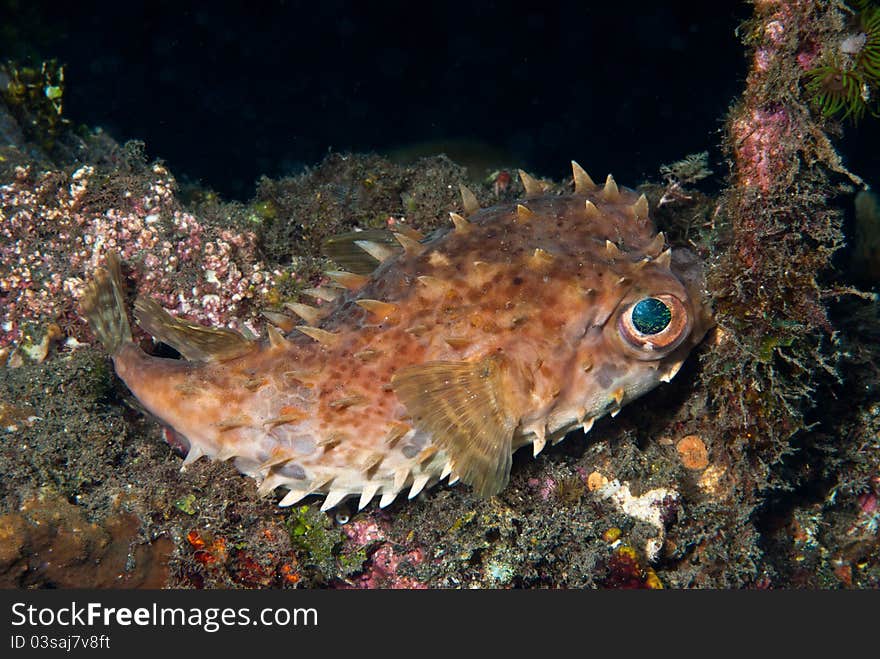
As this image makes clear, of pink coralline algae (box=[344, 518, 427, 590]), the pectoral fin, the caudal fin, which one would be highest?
the pectoral fin

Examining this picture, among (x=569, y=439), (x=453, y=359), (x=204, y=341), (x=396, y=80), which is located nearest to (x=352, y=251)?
(x=204, y=341)

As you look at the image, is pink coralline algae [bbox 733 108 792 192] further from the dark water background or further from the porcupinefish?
the dark water background

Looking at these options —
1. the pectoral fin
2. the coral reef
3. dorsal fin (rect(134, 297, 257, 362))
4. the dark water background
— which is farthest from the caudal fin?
the dark water background

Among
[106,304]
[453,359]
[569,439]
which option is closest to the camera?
[453,359]

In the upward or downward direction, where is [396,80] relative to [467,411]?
upward

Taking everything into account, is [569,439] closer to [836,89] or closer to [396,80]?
[836,89]

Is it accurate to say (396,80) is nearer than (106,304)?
No

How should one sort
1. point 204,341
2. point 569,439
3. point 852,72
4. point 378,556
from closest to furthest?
1. point 852,72
2. point 204,341
3. point 378,556
4. point 569,439
